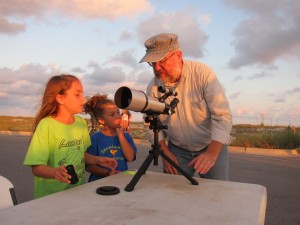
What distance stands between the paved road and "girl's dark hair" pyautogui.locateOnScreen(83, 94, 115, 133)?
2.00 m

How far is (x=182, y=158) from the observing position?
283cm

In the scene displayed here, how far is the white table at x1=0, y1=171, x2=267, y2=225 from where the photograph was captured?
1.30 m

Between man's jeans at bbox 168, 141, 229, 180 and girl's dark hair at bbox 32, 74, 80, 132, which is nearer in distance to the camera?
girl's dark hair at bbox 32, 74, 80, 132

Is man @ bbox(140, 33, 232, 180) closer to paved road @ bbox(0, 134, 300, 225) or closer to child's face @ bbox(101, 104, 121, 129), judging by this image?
child's face @ bbox(101, 104, 121, 129)

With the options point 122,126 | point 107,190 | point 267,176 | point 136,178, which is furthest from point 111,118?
point 267,176

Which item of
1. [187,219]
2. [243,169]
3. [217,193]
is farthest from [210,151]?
[243,169]

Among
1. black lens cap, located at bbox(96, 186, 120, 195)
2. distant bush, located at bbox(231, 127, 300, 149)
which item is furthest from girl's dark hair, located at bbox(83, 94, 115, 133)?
distant bush, located at bbox(231, 127, 300, 149)

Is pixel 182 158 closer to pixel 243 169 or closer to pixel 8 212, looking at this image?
pixel 8 212

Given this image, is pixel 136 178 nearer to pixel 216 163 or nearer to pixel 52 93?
pixel 216 163

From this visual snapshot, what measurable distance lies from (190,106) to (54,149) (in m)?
1.00

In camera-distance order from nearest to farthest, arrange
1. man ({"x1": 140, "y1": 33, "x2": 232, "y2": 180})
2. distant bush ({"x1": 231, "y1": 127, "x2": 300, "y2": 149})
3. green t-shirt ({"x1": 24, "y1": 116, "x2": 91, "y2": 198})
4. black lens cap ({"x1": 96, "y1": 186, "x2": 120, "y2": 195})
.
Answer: black lens cap ({"x1": 96, "y1": 186, "x2": 120, "y2": 195})
green t-shirt ({"x1": 24, "y1": 116, "x2": 91, "y2": 198})
man ({"x1": 140, "y1": 33, "x2": 232, "y2": 180})
distant bush ({"x1": 231, "y1": 127, "x2": 300, "y2": 149})

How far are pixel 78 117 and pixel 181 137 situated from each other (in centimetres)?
79

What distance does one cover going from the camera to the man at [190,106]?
2.43 m

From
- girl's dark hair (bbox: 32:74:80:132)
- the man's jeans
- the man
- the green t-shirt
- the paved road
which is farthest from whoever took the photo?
Answer: the paved road
